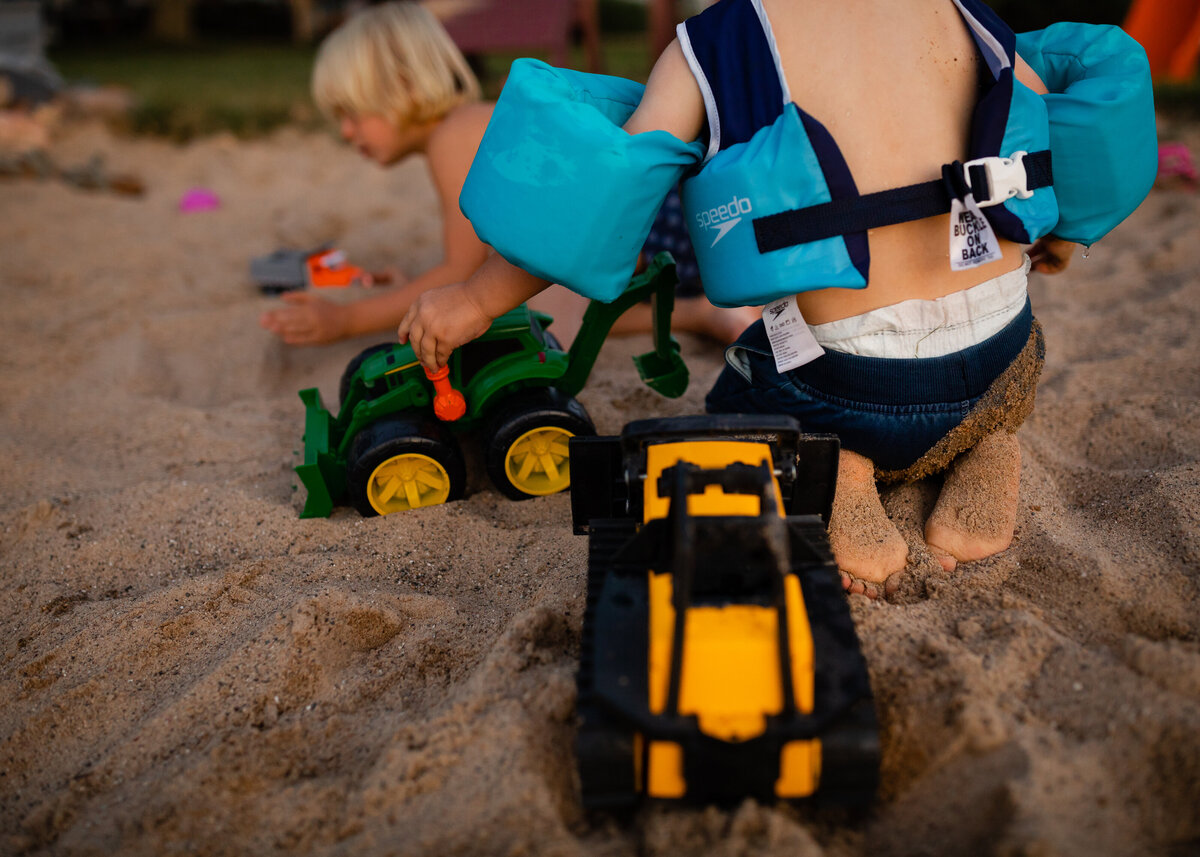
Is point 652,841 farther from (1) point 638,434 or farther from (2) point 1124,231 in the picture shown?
(2) point 1124,231

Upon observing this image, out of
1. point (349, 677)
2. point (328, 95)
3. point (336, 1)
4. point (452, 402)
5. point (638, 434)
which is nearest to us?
point (638, 434)

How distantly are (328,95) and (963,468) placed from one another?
2.11m

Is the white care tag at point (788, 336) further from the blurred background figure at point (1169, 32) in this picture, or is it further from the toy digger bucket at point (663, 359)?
the blurred background figure at point (1169, 32)

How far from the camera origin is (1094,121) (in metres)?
1.36

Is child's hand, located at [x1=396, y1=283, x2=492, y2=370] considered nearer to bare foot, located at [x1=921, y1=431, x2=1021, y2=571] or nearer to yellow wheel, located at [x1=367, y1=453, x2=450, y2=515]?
yellow wheel, located at [x1=367, y1=453, x2=450, y2=515]

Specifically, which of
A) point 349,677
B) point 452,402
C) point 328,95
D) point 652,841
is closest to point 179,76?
point 328,95

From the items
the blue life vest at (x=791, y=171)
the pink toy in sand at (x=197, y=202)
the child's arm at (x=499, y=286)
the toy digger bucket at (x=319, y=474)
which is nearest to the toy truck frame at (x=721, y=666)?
the blue life vest at (x=791, y=171)

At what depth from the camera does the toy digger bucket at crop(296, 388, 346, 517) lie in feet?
5.39

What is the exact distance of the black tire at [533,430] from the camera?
1656 millimetres

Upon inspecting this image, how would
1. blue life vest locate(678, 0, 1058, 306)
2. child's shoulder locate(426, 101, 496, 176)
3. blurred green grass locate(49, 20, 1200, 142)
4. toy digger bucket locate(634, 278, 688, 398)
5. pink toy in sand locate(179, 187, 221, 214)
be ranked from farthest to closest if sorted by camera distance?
blurred green grass locate(49, 20, 1200, 142)
pink toy in sand locate(179, 187, 221, 214)
child's shoulder locate(426, 101, 496, 176)
toy digger bucket locate(634, 278, 688, 398)
blue life vest locate(678, 0, 1058, 306)

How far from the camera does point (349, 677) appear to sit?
1.26 m

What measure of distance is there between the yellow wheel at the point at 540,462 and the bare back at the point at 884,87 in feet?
2.23

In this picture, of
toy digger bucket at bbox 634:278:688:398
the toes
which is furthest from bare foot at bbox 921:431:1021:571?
toy digger bucket at bbox 634:278:688:398

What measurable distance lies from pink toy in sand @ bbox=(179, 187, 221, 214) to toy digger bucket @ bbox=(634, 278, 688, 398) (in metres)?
2.88
